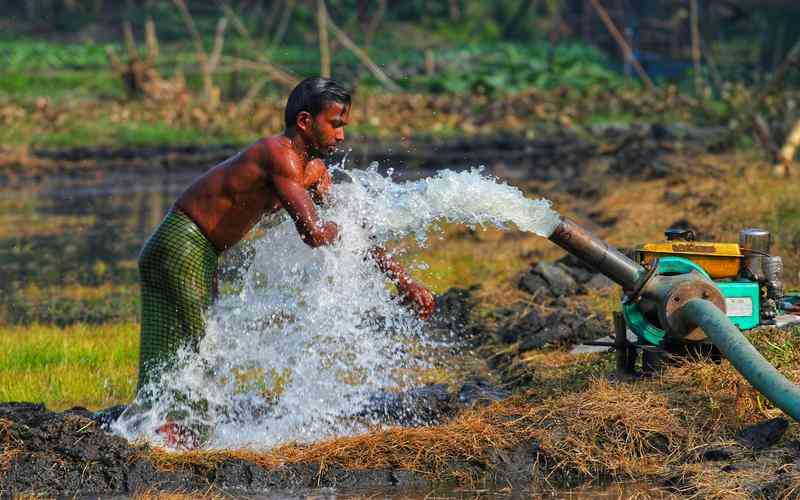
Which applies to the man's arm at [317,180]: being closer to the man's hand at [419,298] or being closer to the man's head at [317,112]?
the man's head at [317,112]

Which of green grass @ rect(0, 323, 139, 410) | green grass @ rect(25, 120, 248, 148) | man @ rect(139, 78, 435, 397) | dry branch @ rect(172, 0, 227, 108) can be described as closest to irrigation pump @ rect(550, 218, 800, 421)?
man @ rect(139, 78, 435, 397)

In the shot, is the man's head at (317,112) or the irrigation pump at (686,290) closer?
the irrigation pump at (686,290)

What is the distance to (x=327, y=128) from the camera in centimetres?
566

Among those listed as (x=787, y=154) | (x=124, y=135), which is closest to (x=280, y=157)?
(x=787, y=154)

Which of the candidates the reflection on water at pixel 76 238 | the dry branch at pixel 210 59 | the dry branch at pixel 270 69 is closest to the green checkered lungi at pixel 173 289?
the reflection on water at pixel 76 238

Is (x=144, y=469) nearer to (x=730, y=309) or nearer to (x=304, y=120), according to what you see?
(x=304, y=120)

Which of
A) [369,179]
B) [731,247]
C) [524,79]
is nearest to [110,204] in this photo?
[369,179]

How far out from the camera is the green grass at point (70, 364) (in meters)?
6.72

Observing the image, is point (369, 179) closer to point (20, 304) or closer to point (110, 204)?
point (20, 304)

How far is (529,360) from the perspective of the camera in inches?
280

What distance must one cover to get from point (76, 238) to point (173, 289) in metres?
7.68

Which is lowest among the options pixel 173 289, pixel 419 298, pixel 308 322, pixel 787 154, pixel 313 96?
pixel 787 154

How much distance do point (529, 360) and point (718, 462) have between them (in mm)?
2203

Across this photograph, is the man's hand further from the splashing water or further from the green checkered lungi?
the green checkered lungi
